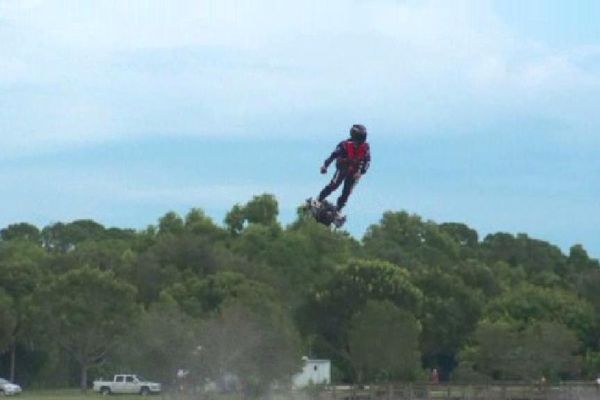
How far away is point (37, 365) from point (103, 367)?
5015 millimetres

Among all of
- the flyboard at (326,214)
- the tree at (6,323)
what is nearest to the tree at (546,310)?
the tree at (6,323)

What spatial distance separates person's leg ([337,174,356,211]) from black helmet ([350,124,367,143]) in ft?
2.04

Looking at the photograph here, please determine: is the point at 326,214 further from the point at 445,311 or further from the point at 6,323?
the point at 445,311

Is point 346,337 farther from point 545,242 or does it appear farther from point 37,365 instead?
point 545,242

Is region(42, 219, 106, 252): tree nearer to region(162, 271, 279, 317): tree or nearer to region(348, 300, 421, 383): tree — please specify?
region(162, 271, 279, 317): tree

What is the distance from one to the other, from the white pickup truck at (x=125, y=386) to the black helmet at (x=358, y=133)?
6929cm

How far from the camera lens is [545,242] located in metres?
149

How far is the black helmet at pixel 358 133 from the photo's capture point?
15930mm

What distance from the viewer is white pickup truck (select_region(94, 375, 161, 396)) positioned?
86262 millimetres

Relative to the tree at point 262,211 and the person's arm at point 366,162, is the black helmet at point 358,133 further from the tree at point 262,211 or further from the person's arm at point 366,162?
the tree at point 262,211

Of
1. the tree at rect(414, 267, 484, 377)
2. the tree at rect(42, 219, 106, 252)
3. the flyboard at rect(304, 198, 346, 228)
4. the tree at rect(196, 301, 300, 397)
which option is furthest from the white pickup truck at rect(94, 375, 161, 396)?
the tree at rect(42, 219, 106, 252)

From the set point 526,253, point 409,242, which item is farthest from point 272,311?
point 526,253

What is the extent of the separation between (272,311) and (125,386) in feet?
A: 69.7

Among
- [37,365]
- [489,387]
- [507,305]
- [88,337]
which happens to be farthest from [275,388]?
[37,365]
